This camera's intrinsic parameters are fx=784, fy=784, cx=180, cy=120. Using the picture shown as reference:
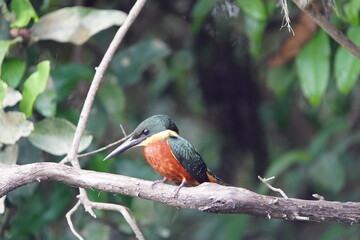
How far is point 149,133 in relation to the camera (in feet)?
9.55

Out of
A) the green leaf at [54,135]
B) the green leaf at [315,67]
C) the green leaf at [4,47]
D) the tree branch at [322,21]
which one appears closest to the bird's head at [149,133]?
the green leaf at [54,135]

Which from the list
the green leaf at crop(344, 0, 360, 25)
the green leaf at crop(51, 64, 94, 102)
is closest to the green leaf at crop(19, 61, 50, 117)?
the green leaf at crop(51, 64, 94, 102)

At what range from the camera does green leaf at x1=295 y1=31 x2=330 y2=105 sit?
11.0ft

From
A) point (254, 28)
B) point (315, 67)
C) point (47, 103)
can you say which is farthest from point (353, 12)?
point (47, 103)

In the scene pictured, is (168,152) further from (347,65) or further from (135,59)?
(135,59)

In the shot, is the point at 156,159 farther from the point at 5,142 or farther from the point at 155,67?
the point at 155,67

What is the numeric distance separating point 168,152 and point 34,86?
55 centimetres

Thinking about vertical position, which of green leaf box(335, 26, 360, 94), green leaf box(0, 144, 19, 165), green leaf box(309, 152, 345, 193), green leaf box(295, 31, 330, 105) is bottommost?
green leaf box(0, 144, 19, 165)

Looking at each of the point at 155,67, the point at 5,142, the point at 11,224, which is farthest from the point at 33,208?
the point at 155,67

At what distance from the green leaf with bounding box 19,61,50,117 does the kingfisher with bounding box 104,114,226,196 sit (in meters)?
0.35

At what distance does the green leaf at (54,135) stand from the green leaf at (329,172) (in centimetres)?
164

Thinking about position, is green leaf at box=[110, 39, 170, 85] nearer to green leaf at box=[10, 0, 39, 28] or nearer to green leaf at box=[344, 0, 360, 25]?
green leaf at box=[10, 0, 39, 28]

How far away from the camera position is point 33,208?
3.34 metres

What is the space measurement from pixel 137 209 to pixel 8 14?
1.25 m
